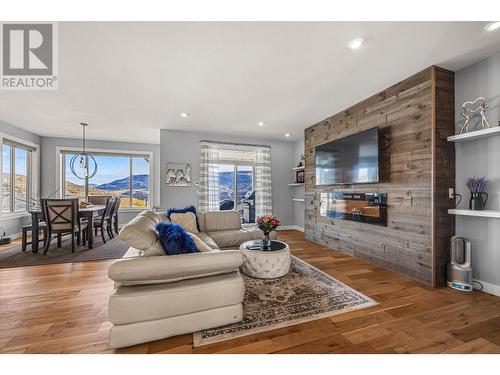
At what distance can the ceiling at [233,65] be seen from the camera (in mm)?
1902

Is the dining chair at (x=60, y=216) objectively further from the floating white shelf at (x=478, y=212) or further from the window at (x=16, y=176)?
the floating white shelf at (x=478, y=212)

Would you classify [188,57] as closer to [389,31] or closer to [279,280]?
[389,31]

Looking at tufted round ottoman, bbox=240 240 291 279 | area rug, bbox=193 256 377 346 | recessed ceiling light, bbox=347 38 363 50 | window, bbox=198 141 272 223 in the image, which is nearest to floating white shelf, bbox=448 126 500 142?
recessed ceiling light, bbox=347 38 363 50

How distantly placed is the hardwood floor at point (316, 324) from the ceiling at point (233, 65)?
2.56 metres

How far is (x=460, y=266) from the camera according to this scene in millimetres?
2408

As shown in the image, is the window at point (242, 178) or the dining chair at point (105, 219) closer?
the dining chair at point (105, 219)

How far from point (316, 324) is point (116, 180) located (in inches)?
267

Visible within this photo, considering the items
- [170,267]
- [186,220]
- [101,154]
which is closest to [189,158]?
[186,220]

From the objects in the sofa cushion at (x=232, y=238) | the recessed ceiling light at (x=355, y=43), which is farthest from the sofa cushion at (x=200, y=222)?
the recessed ceiling light at (x=355, y=43)

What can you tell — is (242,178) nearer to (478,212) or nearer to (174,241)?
(174,241)

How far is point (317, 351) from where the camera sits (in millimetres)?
1475

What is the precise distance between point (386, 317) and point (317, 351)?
0.85 meters

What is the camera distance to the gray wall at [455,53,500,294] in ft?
7.42
